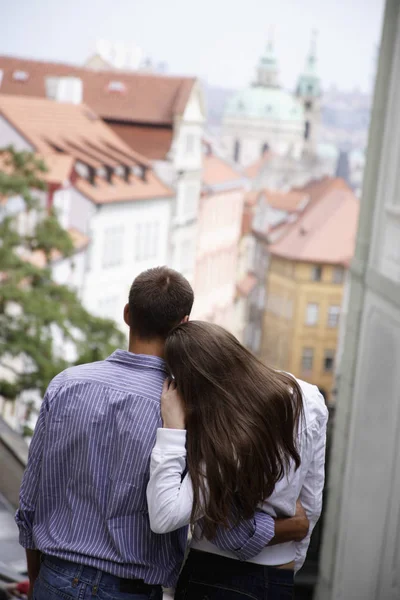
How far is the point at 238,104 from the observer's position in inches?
558

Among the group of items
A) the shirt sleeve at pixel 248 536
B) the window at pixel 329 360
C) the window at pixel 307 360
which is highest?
the shirt sleeve at pixel 248 536

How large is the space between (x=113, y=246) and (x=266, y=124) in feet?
15.0

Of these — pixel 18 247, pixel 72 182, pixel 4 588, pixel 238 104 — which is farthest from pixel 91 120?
pixel 4 588

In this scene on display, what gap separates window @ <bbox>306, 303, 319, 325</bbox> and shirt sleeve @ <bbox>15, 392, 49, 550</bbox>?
41.2 feet

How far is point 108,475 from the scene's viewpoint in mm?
804

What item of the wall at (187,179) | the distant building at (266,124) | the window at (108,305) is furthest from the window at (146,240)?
the distant building at (266,124)

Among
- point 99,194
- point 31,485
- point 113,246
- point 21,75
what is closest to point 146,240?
point 113,246

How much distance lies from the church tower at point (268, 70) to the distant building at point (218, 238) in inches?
82.4

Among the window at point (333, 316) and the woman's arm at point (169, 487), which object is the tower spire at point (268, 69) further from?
the woman's arm at point (169, 487)

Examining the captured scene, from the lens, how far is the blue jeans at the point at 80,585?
805mm

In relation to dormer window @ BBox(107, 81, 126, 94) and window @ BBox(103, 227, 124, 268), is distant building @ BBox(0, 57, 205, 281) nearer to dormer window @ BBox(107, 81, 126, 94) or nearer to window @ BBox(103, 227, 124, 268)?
dormer window @ BBox(107, 81, 126, 94)

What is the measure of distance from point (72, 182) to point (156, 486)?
28.1 ft

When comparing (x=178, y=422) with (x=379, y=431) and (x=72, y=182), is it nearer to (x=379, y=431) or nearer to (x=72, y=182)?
(x=379, y=431)

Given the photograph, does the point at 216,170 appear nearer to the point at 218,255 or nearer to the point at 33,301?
the point at 218,255
